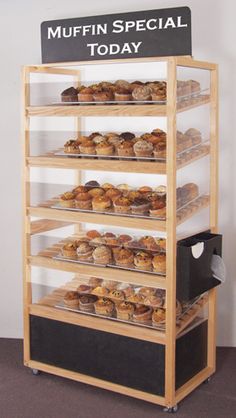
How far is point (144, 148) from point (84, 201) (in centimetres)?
47

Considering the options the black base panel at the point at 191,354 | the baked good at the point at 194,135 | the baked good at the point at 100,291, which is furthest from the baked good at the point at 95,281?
the baked good at the point at 194,135

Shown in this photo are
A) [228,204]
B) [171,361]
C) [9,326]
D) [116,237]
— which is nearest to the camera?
[171,361]

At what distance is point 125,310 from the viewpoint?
369cm

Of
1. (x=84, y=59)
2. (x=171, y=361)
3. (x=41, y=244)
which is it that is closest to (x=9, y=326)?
(x=41, y=244)

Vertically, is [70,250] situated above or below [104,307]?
above

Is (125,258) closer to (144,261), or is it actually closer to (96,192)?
(144,261)

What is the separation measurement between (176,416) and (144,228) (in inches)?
37.3

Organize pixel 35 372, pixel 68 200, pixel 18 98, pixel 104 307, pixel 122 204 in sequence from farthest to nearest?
pixel 18 98, pixel 35 372, pixel 68 200, pixel 104 307, pixel 122 204

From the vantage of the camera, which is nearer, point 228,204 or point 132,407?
point 132,407

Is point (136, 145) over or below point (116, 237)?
over

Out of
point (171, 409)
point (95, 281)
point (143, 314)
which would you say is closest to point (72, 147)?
point (95, 281)

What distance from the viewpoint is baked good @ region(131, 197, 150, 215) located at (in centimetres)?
359

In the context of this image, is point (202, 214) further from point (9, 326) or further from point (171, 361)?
point (9, 326)

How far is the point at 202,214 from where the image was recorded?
3.87 meters
